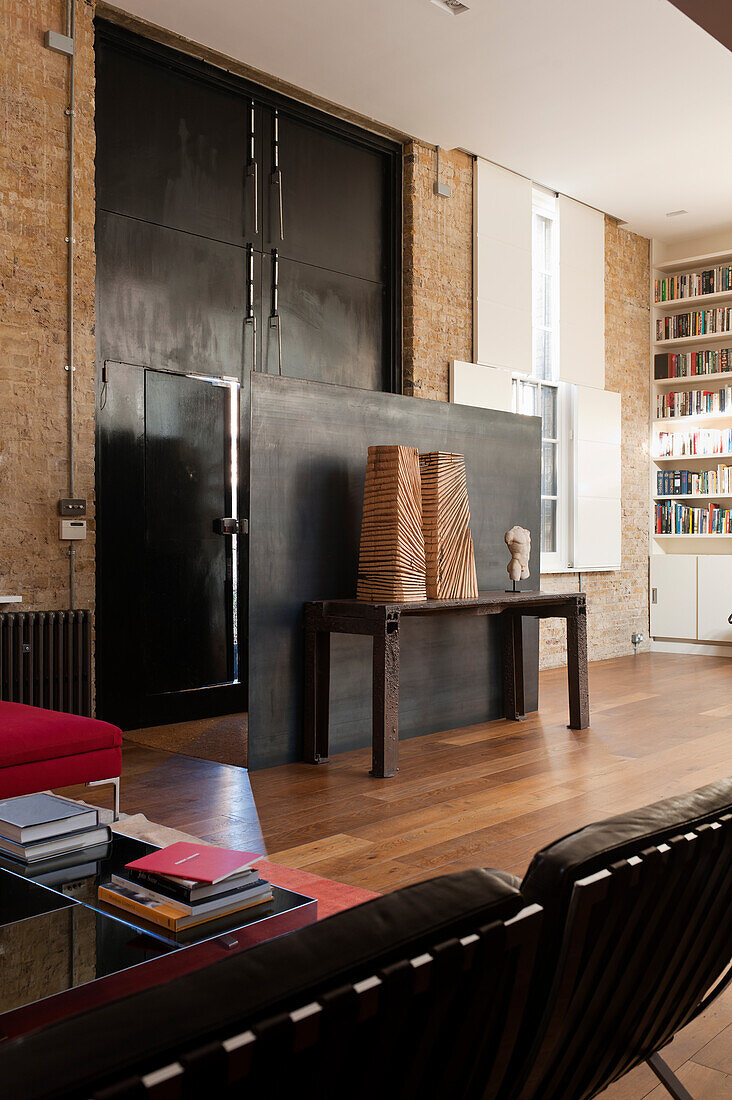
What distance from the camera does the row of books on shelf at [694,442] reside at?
367 inches

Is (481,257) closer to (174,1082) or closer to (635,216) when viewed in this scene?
(635,216)

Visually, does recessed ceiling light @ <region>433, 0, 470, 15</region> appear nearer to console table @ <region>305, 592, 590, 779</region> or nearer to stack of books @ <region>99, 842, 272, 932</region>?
console table @ <region>305, 592, 590, 779</region>

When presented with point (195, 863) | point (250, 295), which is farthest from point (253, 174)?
point (195, 863)

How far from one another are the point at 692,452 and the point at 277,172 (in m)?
5.27

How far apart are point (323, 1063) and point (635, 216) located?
9.49m

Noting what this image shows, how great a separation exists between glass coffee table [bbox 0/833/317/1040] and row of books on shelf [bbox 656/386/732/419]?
8447 mm

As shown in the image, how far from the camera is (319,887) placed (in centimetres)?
293

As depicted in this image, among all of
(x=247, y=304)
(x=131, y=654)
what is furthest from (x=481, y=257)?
(x=131, y=654)

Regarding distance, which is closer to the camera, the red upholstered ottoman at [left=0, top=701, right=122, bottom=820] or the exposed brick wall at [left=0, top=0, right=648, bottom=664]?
the red upholstered ottoman at [left=0, top=701, right=122, bottom=820]

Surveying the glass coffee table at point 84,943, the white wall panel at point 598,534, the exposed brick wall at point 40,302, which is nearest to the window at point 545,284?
the white wall panel at point 598,534

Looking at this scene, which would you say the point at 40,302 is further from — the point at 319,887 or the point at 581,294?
the point at 581,294

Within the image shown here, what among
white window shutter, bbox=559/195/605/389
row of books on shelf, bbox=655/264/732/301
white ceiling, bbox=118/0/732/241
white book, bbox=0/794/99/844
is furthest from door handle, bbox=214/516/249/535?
row of books on shelf, bbox=655/264/732/301

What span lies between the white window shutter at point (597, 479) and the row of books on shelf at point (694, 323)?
115cm

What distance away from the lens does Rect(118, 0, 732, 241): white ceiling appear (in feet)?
18.1
